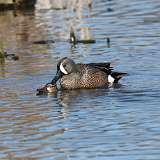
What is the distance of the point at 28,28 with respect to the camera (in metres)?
23.0

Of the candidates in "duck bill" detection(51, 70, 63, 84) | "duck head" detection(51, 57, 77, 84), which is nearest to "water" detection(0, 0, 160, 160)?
"duck bill" detection(51, 70, 63, 84)

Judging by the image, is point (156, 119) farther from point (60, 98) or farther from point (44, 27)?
point (44, 27)

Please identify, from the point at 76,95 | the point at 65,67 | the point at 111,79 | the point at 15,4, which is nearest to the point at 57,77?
the point at 65,67

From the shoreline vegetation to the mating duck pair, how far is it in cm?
1498

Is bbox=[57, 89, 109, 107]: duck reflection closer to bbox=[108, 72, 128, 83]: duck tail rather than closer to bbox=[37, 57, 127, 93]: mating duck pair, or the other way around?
bbox=[37, 57, 127, 93]: mating duck pair

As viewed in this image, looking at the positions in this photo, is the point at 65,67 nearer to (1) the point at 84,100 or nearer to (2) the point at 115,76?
(2) the point at 115,76

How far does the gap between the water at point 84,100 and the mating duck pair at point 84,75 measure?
21 centimetres

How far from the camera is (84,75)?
558 inches

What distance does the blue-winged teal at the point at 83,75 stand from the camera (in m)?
14.1

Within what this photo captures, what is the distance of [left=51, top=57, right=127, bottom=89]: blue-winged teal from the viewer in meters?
14.1

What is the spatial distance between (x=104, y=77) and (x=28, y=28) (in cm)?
906

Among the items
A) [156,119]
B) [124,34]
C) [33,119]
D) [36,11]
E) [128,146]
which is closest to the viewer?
[128,146]

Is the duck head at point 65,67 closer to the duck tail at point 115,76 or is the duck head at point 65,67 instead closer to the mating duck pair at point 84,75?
the mating duck pair at point 84,75

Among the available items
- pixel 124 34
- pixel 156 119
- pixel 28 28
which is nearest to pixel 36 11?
pixel 28 28
